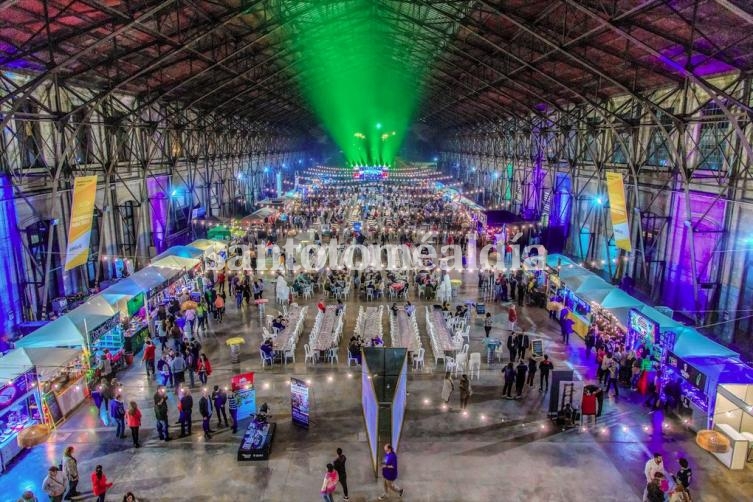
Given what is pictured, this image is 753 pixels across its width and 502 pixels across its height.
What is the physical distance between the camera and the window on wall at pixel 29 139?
14672mm

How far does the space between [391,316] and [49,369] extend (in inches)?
348

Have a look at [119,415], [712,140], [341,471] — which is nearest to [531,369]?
[341,471]

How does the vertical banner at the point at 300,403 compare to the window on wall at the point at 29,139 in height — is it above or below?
below

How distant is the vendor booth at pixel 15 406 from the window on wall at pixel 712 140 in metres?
17.4

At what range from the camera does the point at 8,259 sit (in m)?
14.2

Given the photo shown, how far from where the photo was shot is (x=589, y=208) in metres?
23.2

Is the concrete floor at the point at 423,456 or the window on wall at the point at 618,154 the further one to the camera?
the window on wall at the point at 618,154

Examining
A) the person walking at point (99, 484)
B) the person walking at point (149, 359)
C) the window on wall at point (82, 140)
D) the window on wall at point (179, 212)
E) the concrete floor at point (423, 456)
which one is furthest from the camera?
the window on wall at point (179, 212)

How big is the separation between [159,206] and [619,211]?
764 inches

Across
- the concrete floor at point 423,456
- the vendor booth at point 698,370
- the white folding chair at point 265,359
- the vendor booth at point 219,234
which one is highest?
the vendor booth at point 219,234

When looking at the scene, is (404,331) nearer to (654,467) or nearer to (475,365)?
(475,365)

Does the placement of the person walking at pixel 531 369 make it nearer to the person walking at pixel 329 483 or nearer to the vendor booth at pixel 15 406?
the person walking at pixel 329 483

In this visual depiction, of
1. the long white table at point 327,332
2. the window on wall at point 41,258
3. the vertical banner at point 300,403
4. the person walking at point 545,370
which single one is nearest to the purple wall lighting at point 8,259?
the window on wall at point 41,258

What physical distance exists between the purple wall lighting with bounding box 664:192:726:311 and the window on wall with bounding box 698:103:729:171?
105 cm
